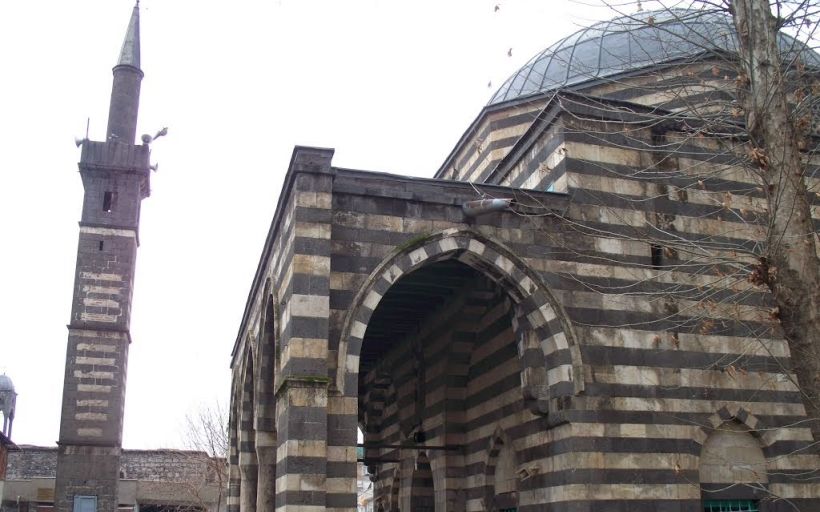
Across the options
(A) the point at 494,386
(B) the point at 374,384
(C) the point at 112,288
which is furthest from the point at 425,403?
(C) the point at 112,288

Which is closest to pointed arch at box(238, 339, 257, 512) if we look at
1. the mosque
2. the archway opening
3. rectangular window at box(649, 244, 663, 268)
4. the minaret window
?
the archway opening

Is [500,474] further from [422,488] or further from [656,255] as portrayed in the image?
[656,255]

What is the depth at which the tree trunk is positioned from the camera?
7957 millimetres

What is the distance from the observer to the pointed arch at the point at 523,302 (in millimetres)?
12453

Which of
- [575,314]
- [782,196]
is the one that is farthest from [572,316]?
[782,196]

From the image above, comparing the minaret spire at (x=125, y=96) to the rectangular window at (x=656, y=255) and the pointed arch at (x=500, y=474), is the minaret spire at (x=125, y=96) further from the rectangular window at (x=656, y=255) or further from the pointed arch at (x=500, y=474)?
the rectangular window at (x=656, y=255)

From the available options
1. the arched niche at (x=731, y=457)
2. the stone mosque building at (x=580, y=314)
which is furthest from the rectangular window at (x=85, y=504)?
the arched niche at (x=731, y=457)

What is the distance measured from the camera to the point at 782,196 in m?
8.38

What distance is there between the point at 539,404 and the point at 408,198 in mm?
3792

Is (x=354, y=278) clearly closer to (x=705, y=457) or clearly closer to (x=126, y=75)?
(x=705, y=457)

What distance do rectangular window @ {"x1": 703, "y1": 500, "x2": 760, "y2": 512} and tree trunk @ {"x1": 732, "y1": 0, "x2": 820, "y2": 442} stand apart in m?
4.81

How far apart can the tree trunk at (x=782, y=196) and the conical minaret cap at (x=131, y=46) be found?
2735 centimetres

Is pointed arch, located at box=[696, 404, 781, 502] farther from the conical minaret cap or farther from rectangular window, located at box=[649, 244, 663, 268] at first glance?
the conical minaret cap

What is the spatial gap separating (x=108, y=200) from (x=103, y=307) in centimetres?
410
